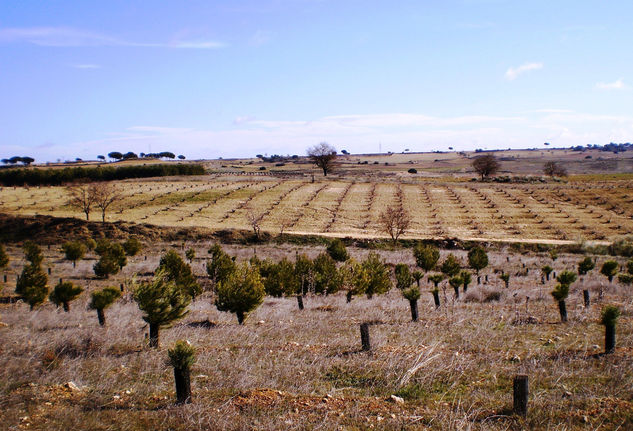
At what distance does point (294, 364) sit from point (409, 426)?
137 inches

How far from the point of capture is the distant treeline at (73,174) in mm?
101875

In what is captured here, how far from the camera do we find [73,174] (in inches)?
4070

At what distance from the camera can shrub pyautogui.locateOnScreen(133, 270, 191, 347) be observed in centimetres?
1175

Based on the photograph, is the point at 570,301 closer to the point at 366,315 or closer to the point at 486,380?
the point at 366,315

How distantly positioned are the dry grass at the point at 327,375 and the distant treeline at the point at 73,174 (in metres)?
97.6

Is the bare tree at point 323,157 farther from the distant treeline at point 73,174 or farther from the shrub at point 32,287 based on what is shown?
the shrub at point 32,287

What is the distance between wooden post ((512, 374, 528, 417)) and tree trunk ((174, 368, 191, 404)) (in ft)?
18.6

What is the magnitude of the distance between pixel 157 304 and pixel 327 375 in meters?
5.30

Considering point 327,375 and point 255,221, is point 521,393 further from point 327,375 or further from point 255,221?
point 255,221

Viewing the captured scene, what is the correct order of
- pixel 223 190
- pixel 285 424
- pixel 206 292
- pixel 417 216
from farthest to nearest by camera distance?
pixel 223 190 → pixel 417 216 → pixel 206 292 → pixel 285 424

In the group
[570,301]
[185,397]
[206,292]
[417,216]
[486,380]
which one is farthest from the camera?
[417,216]

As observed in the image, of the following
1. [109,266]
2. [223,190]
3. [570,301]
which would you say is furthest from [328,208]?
[570,301]

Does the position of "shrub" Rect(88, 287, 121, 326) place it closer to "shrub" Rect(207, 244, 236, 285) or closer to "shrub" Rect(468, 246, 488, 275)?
"shrub" Rect(207, 244, 236, 285)

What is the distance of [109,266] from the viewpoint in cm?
3155
